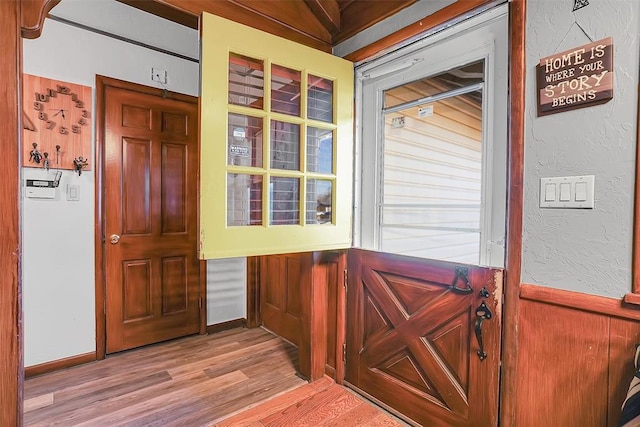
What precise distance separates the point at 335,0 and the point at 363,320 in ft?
7.02

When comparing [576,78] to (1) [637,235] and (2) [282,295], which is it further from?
(2) [282,295]

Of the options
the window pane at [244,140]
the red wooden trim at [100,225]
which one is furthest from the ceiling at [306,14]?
the red wooden trim at [100,225]

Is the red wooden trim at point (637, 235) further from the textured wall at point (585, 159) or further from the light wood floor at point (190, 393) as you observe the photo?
the light wood floor at point (190, 393)

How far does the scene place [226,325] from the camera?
3229mm

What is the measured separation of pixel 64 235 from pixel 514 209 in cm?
292

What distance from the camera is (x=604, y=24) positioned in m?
1.17

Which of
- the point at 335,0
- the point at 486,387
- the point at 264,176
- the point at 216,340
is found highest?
the point at 335,0

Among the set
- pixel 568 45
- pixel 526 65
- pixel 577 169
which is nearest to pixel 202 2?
pixel 526 65

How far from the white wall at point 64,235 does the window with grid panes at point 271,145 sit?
1.52 meters

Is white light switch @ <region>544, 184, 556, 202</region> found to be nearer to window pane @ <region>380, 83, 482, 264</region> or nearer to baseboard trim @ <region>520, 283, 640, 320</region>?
baseboard trim @ <region>520, 283, 640, 320</region>

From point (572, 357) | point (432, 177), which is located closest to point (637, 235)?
point (572, 357)

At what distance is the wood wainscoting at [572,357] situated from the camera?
3.76ft

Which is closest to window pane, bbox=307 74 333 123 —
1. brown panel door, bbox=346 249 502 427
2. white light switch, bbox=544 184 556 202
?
brown panel door, bbox=346 249 502 427

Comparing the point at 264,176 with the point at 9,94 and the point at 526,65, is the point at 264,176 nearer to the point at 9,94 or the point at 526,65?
the point at 9,94
